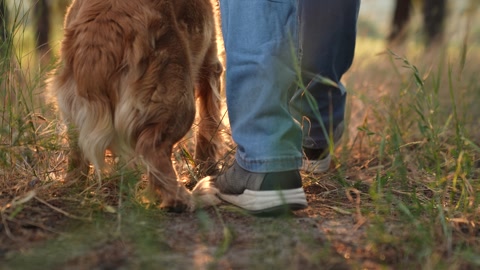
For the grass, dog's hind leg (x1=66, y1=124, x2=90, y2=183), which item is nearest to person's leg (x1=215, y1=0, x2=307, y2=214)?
the grass

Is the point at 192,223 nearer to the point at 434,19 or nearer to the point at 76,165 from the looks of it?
the point at 76,165

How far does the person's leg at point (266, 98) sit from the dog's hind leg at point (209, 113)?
20.2 inches

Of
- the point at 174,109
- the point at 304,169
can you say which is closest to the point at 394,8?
the point at 304,169

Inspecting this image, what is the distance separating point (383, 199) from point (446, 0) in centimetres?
Answer: 673

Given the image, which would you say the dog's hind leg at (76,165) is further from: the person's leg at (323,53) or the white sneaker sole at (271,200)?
the person's leg at (323,53)

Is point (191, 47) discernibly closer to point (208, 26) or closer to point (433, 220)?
point (208, 26)

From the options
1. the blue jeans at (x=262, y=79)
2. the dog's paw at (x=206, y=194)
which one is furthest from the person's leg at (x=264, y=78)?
the dog's paw at (x=206, y=194)

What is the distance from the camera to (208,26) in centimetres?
262

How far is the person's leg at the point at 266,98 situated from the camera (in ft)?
7.24

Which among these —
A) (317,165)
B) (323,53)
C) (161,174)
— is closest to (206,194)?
(161,174)

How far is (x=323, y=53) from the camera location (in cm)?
306

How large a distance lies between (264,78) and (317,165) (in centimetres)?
A: 95

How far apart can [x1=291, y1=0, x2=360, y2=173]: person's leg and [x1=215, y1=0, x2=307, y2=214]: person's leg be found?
71cm

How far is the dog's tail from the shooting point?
225 cm
